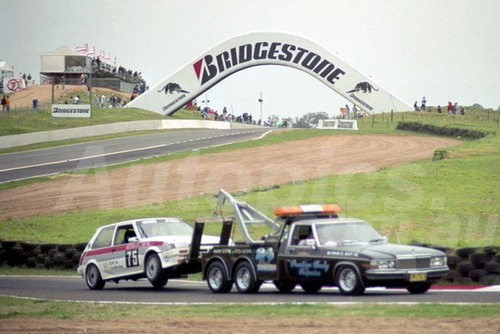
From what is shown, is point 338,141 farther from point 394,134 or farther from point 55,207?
point 55,207

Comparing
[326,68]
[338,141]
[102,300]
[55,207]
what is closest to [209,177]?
[55,207]

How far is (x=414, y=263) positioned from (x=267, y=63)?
70011 mm

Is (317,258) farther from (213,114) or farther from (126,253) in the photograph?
(213,114)

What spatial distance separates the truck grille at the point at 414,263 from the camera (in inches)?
593

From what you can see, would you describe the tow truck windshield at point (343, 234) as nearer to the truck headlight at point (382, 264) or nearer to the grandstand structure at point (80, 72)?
the truck headlight at point (382, 264)

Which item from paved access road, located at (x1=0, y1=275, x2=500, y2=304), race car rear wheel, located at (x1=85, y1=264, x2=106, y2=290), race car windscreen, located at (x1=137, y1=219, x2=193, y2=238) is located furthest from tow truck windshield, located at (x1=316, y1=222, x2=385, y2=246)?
race car rear wheel, located at (x1=85, y1=264, x2=106, y2=290)

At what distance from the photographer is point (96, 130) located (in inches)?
2785

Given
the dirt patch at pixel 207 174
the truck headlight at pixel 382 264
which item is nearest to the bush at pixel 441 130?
the dirt patch at pixel 207 174

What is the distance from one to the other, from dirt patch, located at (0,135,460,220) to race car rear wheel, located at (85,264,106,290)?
1480 centimetres

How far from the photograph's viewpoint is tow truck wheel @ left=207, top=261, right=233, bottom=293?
17359 mm

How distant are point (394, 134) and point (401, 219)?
35318mm

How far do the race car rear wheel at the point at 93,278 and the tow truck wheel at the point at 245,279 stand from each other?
432cm

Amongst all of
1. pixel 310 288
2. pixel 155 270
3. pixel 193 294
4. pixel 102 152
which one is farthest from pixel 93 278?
pixel 102 152

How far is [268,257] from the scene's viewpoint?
54.4 ft
